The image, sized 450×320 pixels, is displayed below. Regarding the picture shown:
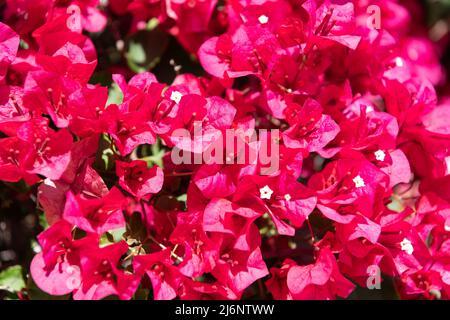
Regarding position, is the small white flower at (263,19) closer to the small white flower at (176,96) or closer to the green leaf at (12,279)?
the small white flower at (176,96)

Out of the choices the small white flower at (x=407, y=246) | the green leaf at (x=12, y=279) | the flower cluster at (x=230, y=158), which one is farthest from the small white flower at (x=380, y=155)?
the green leaf at (x=12, y=279)

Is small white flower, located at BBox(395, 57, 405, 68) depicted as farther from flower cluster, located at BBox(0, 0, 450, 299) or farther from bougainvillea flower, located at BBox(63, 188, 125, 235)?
bougainvillea flower, located at BBox(63, 188, 125, 235)

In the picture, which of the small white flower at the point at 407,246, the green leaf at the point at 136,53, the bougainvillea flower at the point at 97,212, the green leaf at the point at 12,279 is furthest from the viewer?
the green leaf at the point at 136,53

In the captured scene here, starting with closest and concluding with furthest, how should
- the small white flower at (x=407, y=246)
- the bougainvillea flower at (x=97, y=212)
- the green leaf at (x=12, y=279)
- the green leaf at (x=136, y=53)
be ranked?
the bougainvillea flower at (x=97, y=212) → the small white flower at (x=407, y=246) → the green leaf at (x=12, y=279) → the green leaf at (x=136, y=53)

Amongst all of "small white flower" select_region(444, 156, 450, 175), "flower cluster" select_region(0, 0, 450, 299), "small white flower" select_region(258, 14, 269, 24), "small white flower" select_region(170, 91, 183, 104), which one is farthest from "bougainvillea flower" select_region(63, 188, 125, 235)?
"small white flower" select_region(444, 156, 450, 175)

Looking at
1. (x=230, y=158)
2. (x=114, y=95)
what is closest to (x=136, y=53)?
(x=114, y=95)

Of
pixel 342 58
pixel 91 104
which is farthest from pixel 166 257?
pixel 342 58

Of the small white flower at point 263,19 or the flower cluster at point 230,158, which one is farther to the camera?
the small white flower at point 263,19

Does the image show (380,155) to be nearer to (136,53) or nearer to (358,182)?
(358,182)
